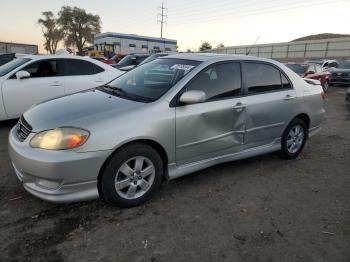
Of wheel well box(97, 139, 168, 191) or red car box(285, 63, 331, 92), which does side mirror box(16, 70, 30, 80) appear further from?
red car box(285, 63, 331, 92)

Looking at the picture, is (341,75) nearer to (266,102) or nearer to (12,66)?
(266,102)

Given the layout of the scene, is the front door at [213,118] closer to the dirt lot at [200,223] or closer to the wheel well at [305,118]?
the dirt lot at [200,223]

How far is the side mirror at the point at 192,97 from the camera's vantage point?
3385 mm

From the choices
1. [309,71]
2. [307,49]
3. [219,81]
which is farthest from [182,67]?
[307,49]

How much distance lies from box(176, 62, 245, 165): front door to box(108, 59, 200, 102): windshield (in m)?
0.25

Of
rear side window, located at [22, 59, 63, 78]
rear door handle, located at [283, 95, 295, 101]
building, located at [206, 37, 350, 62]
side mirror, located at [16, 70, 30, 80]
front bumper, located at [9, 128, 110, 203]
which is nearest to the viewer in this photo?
front bumper, located at [9, 128, 110, 203]

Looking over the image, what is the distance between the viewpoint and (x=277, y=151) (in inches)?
196

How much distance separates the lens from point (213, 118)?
3771mm

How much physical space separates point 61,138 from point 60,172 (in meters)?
0.32

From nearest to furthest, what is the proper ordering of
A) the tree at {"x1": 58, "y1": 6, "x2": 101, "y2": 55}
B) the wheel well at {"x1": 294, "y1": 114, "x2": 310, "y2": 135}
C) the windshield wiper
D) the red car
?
the windshield wiper, the wheel well at {"x1": 294, "y1": 114, "x2": 310, "y2": 135}, the red car, the tree at {"x1": 58, "y1": 6, "x2": 101, "y2": 55}

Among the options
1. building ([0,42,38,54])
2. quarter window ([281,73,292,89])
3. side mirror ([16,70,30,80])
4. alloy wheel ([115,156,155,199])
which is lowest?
alloy wheel ([115,156,155,199])

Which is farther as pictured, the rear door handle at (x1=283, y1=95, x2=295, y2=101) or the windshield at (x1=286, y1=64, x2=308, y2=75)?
the windshield at (x1=286, y1=64, x2=308, y2=75)

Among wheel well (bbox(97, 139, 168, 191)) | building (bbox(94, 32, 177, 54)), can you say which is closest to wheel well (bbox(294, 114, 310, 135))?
wheel well (bbox(97, 139, 168, 191))

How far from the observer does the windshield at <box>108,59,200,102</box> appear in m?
3.65
